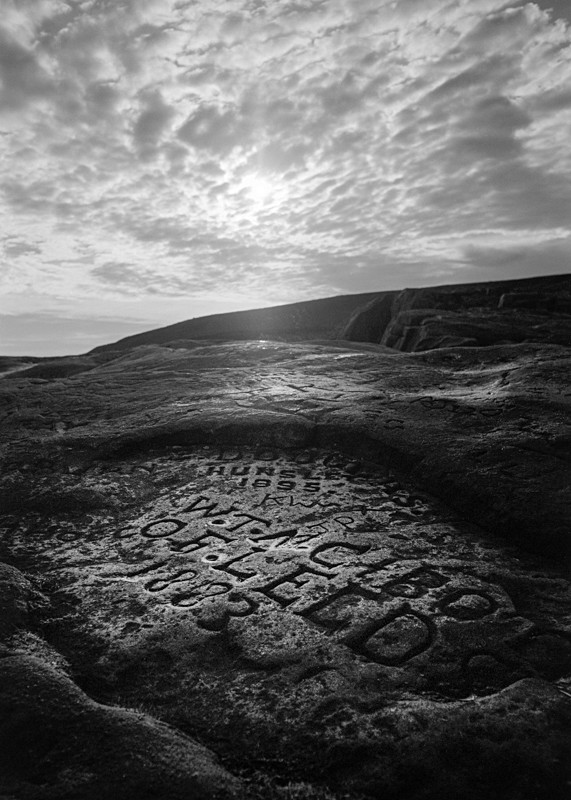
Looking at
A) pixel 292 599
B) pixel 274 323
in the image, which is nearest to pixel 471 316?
pixel 274 323

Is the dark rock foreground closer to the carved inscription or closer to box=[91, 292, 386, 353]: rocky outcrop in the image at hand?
the carved inscription

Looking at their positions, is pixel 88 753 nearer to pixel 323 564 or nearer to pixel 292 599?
pixel 292 599

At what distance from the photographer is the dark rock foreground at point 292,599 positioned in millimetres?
1697

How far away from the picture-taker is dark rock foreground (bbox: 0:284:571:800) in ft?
5.57

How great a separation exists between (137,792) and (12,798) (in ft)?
1.11

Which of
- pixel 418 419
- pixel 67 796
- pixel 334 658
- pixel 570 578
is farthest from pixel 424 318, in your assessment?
pixel 67 796

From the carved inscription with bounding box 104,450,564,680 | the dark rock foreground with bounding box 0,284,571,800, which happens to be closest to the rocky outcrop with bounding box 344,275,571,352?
the dark rock foreground with bounding box 0,284,571,800

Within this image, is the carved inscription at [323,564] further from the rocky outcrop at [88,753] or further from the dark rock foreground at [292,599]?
the rocky outcrop at [88,753]

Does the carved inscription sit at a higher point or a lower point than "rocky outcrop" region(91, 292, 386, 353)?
lower

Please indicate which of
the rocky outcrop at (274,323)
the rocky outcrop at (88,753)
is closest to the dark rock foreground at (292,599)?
the rocky outcrop at (88,753)

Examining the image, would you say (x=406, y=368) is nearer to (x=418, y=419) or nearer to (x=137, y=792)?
(x=418, y=419)

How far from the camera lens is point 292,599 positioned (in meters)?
2.47

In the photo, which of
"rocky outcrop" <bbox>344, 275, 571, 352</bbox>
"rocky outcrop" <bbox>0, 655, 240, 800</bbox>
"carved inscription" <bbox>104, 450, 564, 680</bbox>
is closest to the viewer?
"rocky outcrop" <bbox>0, 655, 240, 800</bbox>

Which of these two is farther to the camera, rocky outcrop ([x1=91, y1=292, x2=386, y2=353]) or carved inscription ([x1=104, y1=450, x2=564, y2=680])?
rocky outcrop ([x1=91, y1=292, x2=386, y2=353])
